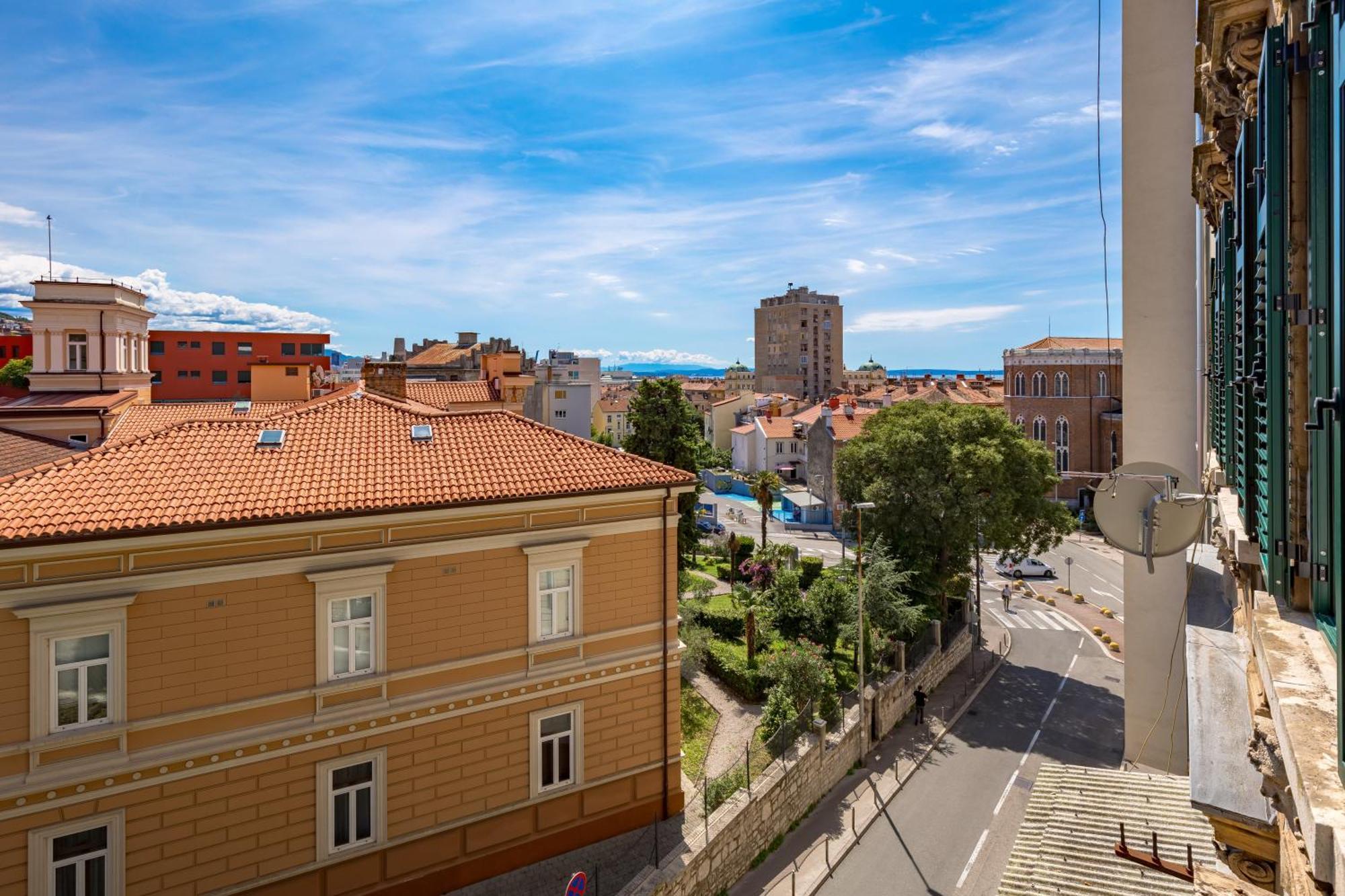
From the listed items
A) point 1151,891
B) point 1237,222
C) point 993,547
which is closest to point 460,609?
point 1151,891

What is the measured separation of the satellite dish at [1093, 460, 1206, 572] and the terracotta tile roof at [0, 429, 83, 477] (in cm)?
1728

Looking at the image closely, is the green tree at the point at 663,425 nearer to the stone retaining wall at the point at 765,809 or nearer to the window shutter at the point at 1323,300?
the stone retaining wall at the point at 765,809

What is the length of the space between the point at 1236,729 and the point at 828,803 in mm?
17604

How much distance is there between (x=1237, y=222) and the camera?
22.1 ft

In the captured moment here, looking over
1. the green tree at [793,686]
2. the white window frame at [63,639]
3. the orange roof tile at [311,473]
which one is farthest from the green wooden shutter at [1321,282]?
the green tree at [793,686]

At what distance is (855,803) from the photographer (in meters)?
20.6

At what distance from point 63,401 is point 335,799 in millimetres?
25334

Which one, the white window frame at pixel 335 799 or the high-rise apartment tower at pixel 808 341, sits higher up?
the high-rise apartment tower at pixel 808 341

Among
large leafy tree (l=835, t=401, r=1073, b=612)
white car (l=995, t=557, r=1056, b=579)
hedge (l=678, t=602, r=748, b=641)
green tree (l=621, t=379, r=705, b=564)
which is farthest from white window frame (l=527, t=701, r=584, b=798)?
white car (l=995, t=557, r=1056, b=579)

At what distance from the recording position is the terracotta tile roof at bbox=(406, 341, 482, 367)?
3002 inches

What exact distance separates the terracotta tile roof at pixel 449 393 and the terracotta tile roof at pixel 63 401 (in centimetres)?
1111

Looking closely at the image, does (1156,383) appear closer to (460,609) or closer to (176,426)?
(460,609)

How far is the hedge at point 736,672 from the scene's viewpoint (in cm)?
2278

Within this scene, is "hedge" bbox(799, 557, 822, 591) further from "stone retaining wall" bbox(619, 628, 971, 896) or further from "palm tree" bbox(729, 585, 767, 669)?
"stone retaining wall" bbox(619, 628, 971, 896)
